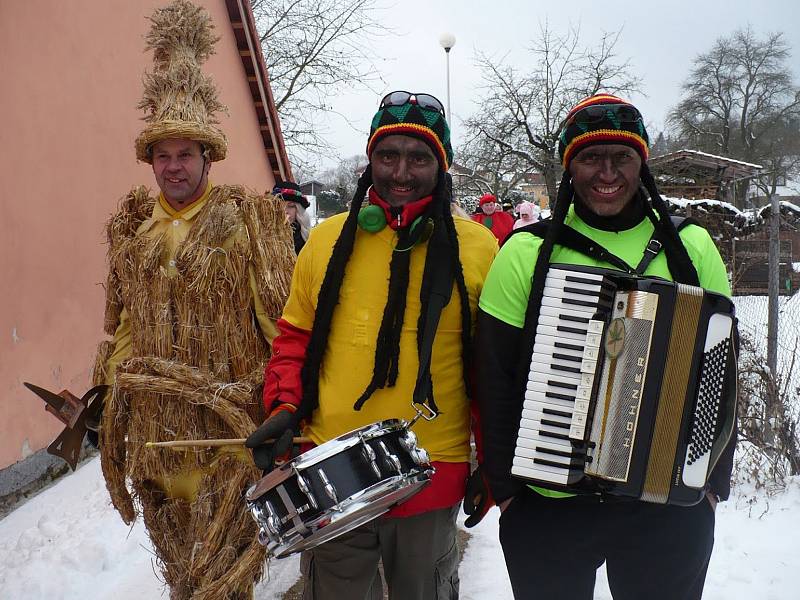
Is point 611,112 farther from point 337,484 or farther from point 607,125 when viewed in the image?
point 337,484

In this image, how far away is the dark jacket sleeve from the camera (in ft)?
6.58

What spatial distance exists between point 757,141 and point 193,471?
37.2 metres

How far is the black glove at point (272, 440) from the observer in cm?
212

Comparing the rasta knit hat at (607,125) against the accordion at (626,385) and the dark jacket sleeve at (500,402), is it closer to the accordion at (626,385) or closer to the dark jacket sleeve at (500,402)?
the accordion at (626,385)

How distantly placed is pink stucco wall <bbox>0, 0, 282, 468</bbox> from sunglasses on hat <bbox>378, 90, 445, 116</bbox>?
3467 millimetres

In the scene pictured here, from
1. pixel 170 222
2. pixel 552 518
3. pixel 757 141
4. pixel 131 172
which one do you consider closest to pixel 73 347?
pixel 131 172

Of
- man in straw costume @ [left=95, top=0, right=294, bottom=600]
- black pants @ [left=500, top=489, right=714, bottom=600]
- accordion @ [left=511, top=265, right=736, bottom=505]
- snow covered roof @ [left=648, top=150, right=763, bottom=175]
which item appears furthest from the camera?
snow covered roof @ [left=648, top=150, right=763, bottom=175]

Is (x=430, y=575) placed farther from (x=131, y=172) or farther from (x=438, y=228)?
(x=131, y=172)

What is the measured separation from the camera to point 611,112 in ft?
6.54

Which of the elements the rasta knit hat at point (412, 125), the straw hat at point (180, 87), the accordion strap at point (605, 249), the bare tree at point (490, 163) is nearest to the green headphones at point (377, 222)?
the rasta knit hat at point (412, 125)

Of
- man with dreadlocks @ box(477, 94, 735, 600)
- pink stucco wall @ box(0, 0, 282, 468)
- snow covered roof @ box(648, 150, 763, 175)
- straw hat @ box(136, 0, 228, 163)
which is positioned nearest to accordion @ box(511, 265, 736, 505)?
man with dreadlocks @ box(477, 94, 735, 600)

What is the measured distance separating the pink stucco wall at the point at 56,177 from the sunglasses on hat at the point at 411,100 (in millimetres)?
3467

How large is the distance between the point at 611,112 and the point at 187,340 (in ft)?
5.57

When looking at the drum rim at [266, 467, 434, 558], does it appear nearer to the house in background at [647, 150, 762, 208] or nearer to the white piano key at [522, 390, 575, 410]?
the white piano key at [522, 390, 575, 410]
